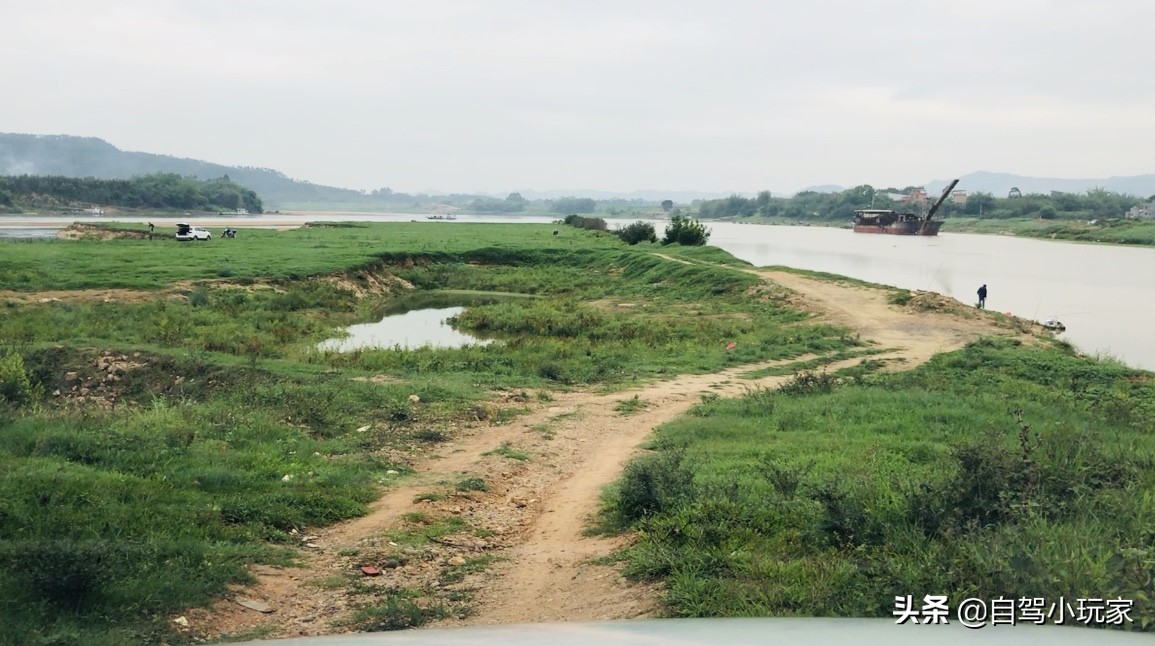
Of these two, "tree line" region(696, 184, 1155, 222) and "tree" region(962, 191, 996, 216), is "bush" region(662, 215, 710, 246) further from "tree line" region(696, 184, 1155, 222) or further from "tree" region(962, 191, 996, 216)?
"tree" region(962, 191, 996, 216)

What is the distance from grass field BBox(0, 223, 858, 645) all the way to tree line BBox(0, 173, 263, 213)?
75458mm

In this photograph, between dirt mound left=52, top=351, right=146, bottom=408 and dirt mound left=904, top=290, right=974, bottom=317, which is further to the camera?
dirt mound left=904, top=290, right=974, bottom=317

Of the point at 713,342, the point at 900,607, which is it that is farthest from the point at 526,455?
A: the point at 713,342

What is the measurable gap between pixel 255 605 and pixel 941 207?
454 ft

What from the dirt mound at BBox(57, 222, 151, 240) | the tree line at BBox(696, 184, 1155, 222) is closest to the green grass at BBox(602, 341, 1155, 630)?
the dirt mound at BBox(57, 222, 151, 240)

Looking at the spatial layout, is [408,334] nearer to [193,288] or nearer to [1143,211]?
[193,288]

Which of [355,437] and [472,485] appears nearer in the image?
[472,485]

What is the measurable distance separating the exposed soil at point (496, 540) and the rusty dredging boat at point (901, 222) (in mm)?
84472

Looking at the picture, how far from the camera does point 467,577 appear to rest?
237 inches

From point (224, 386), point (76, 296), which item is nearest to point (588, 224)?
point (76, 296)

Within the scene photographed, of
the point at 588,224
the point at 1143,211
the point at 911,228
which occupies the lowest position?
the point at 588,224

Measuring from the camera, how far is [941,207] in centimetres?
12900

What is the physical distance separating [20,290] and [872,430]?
991 inches

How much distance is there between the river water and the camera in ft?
89.5
